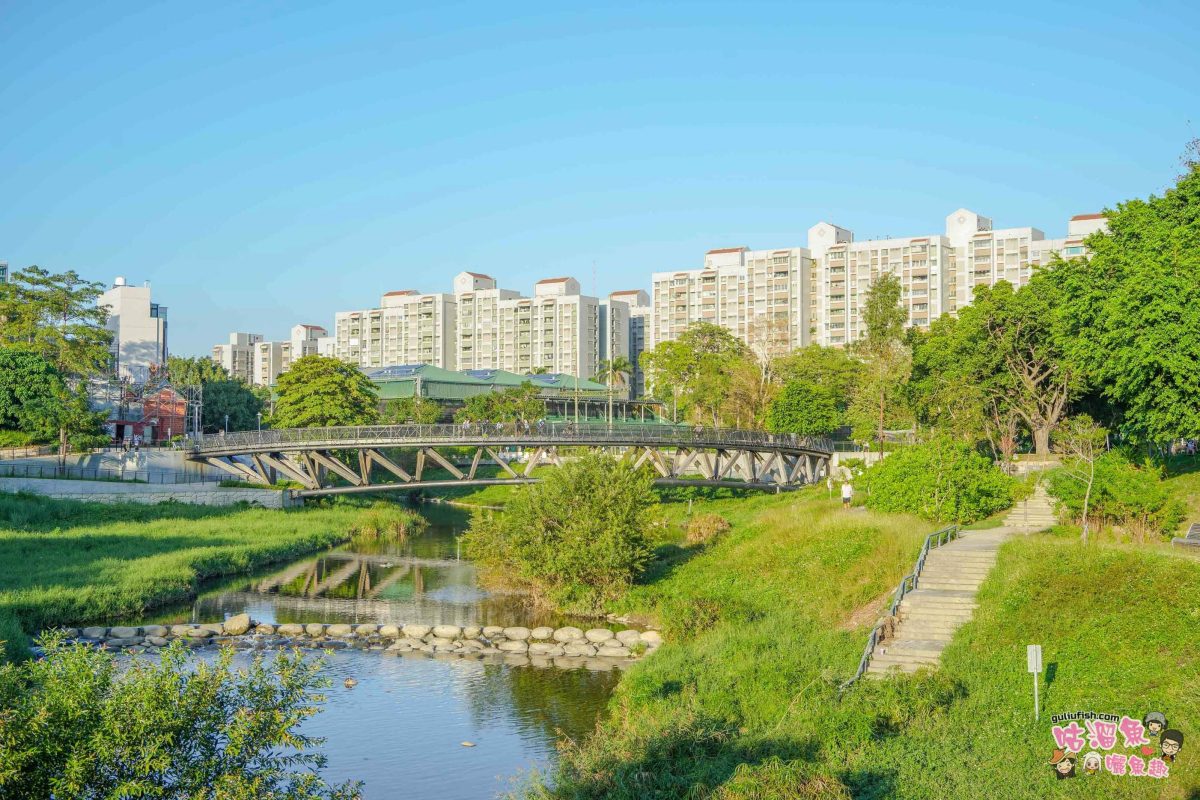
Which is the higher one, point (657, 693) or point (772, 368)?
point (772, 368)

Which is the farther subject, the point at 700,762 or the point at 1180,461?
the point at 1180,461

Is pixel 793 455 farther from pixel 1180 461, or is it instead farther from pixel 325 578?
Answer: pixel 325 578

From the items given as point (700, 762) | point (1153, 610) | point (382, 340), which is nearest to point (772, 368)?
point (1153, 610)

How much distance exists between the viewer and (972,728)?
2116 centimetres

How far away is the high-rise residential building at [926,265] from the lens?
465 feet

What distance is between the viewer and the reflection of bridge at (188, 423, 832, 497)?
6084cm

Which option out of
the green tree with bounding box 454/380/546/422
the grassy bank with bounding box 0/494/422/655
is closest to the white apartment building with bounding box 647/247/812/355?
the green tree with bounding box 454/380/546/422

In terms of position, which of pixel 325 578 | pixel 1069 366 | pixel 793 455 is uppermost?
pixel 1069 366

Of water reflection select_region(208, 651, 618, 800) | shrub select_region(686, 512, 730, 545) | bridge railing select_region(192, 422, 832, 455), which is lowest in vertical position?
water reflection select_region(208, 651, 618, 800)

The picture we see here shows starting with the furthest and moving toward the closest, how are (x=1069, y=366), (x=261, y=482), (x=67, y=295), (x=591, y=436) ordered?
(x=67, y=295) → (x=261, y=482) → (x=591, y=436) → (x=1069, y=366)

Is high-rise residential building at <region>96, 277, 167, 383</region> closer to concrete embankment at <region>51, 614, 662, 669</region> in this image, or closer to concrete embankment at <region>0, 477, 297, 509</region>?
concrete embankment at <region>0, 477, 297, 509</region>

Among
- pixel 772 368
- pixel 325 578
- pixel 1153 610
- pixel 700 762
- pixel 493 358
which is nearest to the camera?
pixel 700 762

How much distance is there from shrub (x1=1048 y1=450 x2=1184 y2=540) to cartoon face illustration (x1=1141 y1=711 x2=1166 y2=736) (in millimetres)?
17533

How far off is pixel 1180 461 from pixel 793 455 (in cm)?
2540
